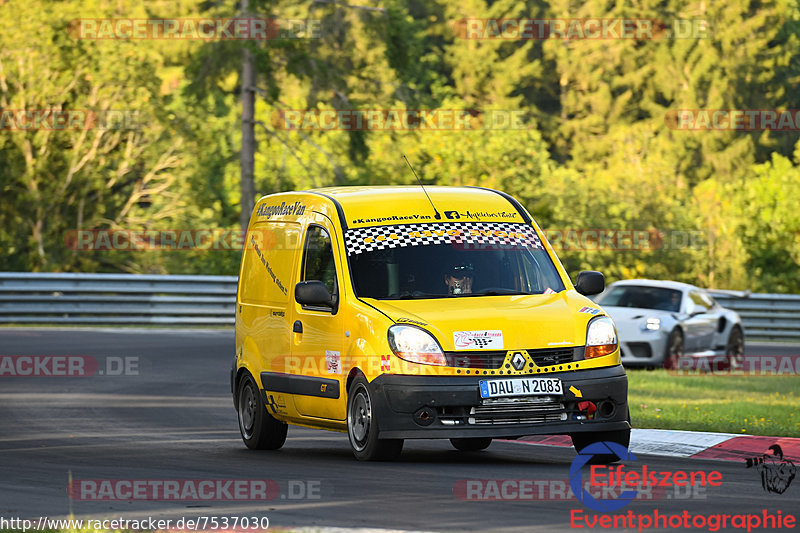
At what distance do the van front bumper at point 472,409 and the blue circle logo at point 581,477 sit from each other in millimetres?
370

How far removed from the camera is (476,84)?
73.9 metres

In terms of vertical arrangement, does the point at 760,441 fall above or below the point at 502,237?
below

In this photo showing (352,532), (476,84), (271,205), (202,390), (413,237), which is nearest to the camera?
(352,532)

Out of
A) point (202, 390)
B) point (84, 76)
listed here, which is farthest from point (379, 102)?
point (202, 390)

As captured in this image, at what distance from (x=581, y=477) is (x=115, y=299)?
2137cm

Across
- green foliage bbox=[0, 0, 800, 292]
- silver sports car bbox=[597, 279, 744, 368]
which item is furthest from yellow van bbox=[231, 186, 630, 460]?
green foliage bbox=[0, 0, 800, 292]

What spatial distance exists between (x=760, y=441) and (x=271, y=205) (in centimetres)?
464

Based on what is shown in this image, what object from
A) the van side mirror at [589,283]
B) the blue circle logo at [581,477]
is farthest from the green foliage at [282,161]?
the blue circle logo at [581,477]

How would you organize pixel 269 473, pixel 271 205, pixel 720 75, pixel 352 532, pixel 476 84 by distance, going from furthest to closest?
pixel 476 84
pixel 720 75
pixel 271 205
pixel 269 473
pixel 352 532

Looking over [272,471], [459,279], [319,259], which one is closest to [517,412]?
[459,279]

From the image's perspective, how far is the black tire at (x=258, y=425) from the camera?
12859mm

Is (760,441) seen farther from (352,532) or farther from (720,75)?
(720,75)

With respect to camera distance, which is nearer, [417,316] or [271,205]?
[417,316]

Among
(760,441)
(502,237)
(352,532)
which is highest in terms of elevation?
(502,237)
